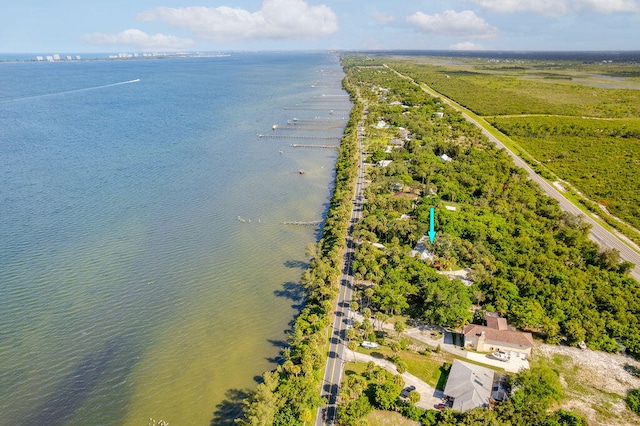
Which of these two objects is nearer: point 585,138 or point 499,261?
Answer: point 499,261

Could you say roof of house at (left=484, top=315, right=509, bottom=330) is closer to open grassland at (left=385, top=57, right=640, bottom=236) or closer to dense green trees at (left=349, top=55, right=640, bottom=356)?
dense green trees at (left=349, top=55, right=640, bottom=356)

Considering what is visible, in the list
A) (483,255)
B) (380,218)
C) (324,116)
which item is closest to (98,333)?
(380,218)

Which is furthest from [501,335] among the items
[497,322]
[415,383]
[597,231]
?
[597,231]

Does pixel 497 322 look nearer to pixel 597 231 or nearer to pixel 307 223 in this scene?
pixel 307 223

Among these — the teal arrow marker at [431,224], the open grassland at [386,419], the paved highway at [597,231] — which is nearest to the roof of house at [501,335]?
the open grassland at [386,419]

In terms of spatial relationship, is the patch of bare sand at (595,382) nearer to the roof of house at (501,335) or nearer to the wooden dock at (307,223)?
the roof of house at (501,335)
